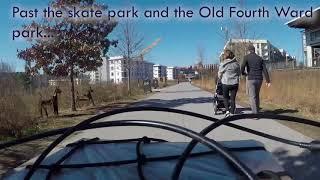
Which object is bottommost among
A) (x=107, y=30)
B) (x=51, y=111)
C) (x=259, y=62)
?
(x=51, y=111)

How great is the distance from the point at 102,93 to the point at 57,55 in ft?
37.6

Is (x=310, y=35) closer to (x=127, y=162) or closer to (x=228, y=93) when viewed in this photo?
(x=228, y=93)

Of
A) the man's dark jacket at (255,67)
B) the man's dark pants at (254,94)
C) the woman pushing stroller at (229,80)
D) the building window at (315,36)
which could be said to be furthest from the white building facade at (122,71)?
the building window at (315,36)

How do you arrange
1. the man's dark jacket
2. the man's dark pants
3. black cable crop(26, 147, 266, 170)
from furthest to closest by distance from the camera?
the man's dark jacket, the man's dark pants, black cable crop(26, 147, 266, 170)

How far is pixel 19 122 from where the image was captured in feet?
42.4

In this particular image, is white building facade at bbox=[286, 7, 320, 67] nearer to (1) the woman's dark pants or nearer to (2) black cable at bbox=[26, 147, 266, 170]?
(1) the woman's dark pants

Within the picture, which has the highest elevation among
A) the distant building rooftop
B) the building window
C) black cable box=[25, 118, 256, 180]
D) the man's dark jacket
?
the distant building rooftop

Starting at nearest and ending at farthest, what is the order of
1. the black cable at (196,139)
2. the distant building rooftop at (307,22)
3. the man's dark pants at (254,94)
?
the black cable at (196,139), the man's dark pants at (254,94), the distant building rooftop at (307,22)

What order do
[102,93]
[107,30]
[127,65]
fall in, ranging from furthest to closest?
1. [127,65]
2. [102,93]
3. [107,30]

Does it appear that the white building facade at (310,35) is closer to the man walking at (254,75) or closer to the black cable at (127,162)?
the man walking at (254,75)

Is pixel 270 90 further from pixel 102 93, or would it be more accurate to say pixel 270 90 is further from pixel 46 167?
pixel 46 167

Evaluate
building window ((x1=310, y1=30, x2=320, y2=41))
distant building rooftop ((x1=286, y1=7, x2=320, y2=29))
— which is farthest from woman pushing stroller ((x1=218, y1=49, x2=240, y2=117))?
building window ((x1=310, y1=30, x2=320, y2=41))

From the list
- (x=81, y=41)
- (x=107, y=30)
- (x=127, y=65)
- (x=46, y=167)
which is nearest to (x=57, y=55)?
(x=81, y=41)

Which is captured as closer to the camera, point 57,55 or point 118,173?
point 118,173
